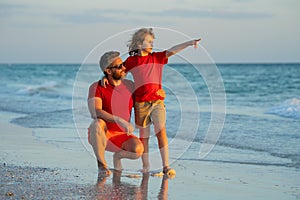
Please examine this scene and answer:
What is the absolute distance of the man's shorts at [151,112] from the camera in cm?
619

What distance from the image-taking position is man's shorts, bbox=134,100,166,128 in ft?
20.3

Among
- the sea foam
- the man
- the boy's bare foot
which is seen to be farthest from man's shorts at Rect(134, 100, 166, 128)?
the sea foam

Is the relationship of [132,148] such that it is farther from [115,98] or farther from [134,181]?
[115,98]

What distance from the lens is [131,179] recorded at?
5953 millimetres

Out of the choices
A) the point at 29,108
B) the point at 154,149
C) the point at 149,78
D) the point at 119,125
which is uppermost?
the point at 149,78

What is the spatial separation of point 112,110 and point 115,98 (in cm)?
13

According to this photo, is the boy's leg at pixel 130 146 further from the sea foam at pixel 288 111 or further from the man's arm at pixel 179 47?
the sea foam at pixel 288 111

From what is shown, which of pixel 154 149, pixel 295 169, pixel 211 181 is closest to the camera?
pixel 211 181

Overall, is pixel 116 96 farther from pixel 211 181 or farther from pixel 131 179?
pixel 211 181

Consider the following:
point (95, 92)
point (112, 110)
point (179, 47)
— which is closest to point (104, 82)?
point (95, 92)

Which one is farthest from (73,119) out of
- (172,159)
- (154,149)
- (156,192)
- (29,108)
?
(156,192)

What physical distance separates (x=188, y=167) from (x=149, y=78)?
1220mm

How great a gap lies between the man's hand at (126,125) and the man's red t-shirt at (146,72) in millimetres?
296

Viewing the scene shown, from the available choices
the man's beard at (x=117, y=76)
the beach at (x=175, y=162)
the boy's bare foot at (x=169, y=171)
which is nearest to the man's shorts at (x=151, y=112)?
the man's beard at (x=117, y=76)
